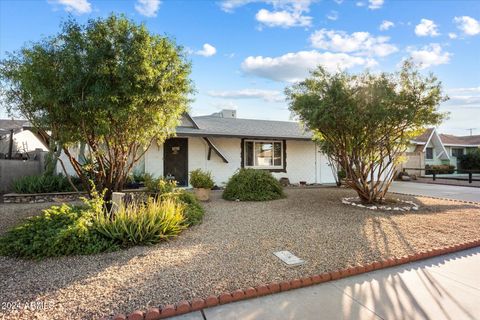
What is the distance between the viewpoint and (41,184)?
9641 mm

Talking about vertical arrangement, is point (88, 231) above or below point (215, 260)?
above

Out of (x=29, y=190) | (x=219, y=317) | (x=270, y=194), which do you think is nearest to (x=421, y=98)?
(x=270, y=194)

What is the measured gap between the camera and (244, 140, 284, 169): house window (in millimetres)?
14055

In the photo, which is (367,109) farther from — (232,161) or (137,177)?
(137,177)

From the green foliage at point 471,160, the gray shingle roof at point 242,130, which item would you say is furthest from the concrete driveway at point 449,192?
the green foliage at point 471,160

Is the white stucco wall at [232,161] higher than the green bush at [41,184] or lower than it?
higher

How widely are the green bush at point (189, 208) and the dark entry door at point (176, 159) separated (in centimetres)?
456

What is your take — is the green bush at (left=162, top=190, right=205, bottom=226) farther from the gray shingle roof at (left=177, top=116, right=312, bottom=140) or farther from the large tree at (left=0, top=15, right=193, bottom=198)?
the gray shingle roof at (left=177, top=116, right=312, bottom=140)

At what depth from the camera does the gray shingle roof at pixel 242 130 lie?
12.2 metres

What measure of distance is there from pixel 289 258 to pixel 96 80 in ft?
16.6

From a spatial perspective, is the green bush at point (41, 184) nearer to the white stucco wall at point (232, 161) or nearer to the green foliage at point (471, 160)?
the white stucco wall at point (232, 161)

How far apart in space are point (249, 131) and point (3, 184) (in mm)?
10416

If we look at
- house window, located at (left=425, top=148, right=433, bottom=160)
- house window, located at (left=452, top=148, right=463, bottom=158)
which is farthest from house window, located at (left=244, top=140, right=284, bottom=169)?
house window, located at (left=452, top=148, right=463, bottom=158)

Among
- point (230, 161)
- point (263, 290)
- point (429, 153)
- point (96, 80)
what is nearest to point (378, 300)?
point (263, 290)
